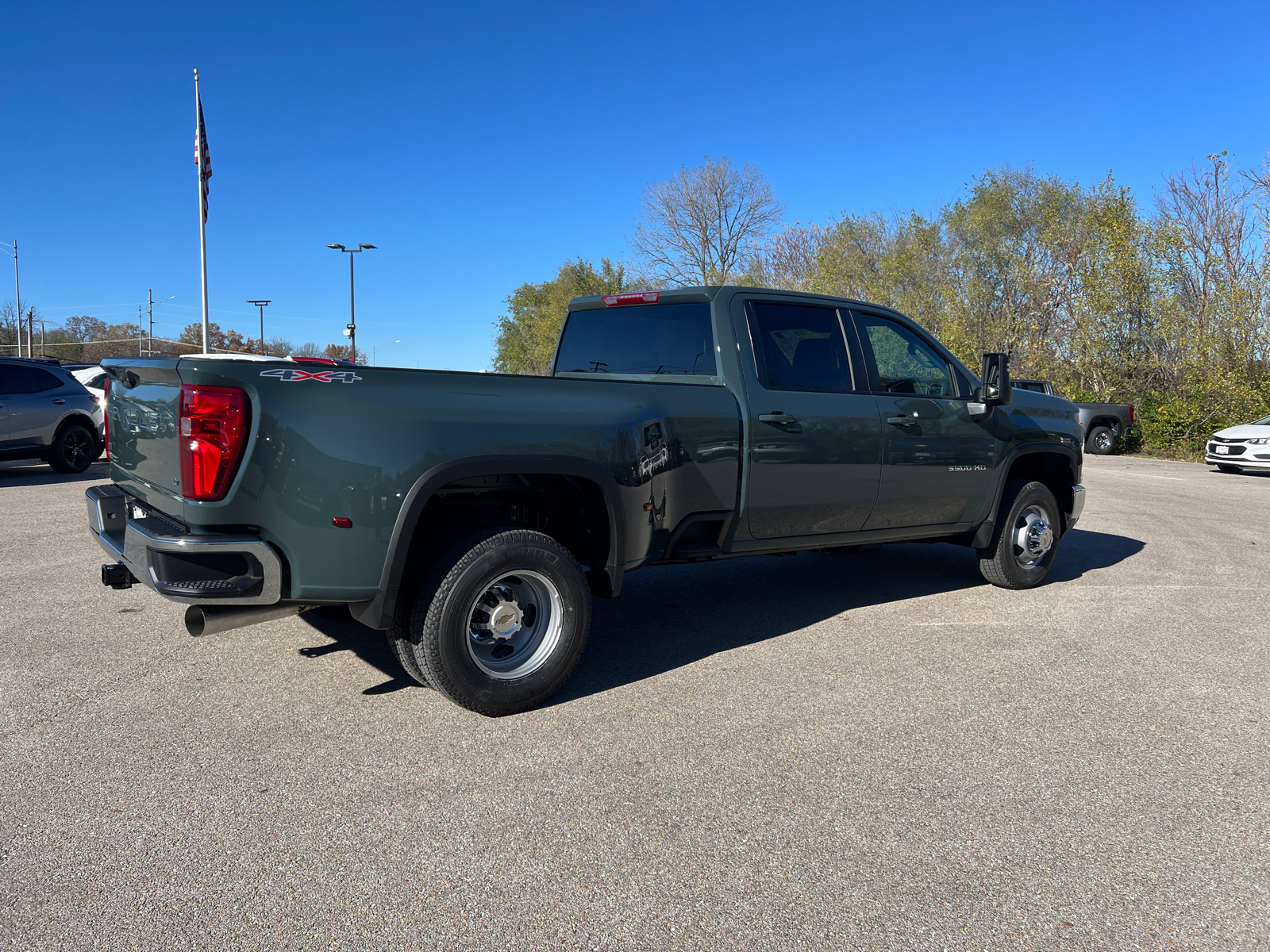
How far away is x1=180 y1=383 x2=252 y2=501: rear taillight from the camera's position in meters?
3.33

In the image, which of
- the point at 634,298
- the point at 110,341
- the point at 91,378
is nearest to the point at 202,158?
the point at 91,378

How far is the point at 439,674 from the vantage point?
3.79m

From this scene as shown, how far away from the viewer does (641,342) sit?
17.9 ft

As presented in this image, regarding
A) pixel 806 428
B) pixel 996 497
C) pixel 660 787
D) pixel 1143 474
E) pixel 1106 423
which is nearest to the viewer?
pixel 660 787

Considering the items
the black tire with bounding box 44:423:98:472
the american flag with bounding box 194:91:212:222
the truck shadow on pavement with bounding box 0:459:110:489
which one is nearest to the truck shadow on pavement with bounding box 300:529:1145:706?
the truck shadow on pavement with bounding box 0:459:110:489

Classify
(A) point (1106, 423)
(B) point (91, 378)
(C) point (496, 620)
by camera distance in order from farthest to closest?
(A) point (1106, 423)
(B) point (91, 378)
(C) point (496, 620)

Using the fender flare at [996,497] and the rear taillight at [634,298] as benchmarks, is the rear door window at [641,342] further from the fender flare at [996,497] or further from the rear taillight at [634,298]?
the fender flare at [996,497]

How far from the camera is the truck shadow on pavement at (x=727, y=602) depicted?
4.72 meters

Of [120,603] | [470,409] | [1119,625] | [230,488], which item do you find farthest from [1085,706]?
[120,603]

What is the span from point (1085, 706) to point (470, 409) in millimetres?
3113

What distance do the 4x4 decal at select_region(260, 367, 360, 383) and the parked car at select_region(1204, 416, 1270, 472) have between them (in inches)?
745

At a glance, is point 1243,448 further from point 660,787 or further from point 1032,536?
point 660,787

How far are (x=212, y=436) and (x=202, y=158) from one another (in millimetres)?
24221

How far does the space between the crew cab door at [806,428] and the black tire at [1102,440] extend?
68.0 feet
